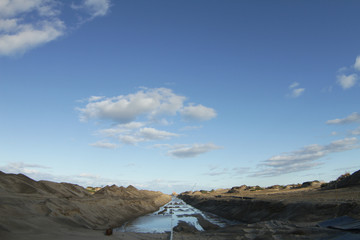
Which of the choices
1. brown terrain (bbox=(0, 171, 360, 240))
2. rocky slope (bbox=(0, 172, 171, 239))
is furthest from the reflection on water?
rocky slope (bbox=(0, 172, 171, 239))

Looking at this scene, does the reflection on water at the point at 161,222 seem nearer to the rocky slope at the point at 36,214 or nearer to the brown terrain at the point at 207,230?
the brown terrain at the point at 207,230

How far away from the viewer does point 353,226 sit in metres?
12.9

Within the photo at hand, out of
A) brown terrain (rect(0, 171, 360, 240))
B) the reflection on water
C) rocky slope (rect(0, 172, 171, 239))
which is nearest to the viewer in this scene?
brown terrain (rect(0, 171, 360, 240))

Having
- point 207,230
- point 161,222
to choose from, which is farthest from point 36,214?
point 161,222

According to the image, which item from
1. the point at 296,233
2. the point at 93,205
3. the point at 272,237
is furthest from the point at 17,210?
the point at 296,233

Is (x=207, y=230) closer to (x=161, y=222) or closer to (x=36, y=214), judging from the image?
(x=161, y=222)

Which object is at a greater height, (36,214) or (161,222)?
(36,214)

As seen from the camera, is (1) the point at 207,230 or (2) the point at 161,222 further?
(2) the point at 161,222

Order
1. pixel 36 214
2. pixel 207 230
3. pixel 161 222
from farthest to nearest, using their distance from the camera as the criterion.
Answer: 1. pixel 161 222
2. pixel 207 230
3. pixel 36 214

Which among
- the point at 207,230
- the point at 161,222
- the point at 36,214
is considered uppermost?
the point at 36,214

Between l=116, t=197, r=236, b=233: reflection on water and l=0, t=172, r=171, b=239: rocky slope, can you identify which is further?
l=116, t=197, r=236, b=233: reflection on water

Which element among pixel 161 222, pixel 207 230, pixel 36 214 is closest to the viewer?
pixel 36 214

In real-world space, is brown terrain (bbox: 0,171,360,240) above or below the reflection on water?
above

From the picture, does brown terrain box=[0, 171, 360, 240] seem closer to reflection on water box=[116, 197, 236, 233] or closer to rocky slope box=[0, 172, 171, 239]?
rocky slope box=[0, 172, 171, 239]
